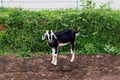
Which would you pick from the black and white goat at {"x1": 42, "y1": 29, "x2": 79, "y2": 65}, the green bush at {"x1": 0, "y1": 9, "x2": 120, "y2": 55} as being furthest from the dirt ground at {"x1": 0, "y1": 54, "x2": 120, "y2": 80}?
the green bush at {"x1": 0, "y1": 9, "x2": 120, "y2": 55}

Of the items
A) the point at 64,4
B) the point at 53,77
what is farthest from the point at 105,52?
the point at 64,4

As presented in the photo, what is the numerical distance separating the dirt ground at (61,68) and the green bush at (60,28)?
0.64m

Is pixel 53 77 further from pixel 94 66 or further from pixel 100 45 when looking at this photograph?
pixel 100 45

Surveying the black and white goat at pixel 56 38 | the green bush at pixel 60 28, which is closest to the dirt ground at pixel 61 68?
the black and white goat at pixel 56 38

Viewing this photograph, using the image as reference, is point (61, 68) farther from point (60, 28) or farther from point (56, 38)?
point (60, 28)

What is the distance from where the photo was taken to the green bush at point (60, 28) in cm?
927

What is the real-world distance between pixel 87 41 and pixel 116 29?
0.77 meters

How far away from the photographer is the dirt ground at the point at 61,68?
771 centimetres

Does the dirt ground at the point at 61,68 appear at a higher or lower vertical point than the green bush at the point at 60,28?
lower

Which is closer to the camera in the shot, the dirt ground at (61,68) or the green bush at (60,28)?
the dirt ground at (61,68)

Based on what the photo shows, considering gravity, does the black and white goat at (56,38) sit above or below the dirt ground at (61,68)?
above

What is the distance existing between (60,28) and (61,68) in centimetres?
166

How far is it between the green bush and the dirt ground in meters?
0.64

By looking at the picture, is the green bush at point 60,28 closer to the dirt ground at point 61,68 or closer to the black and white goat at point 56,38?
the dirt ground at point 61,68
